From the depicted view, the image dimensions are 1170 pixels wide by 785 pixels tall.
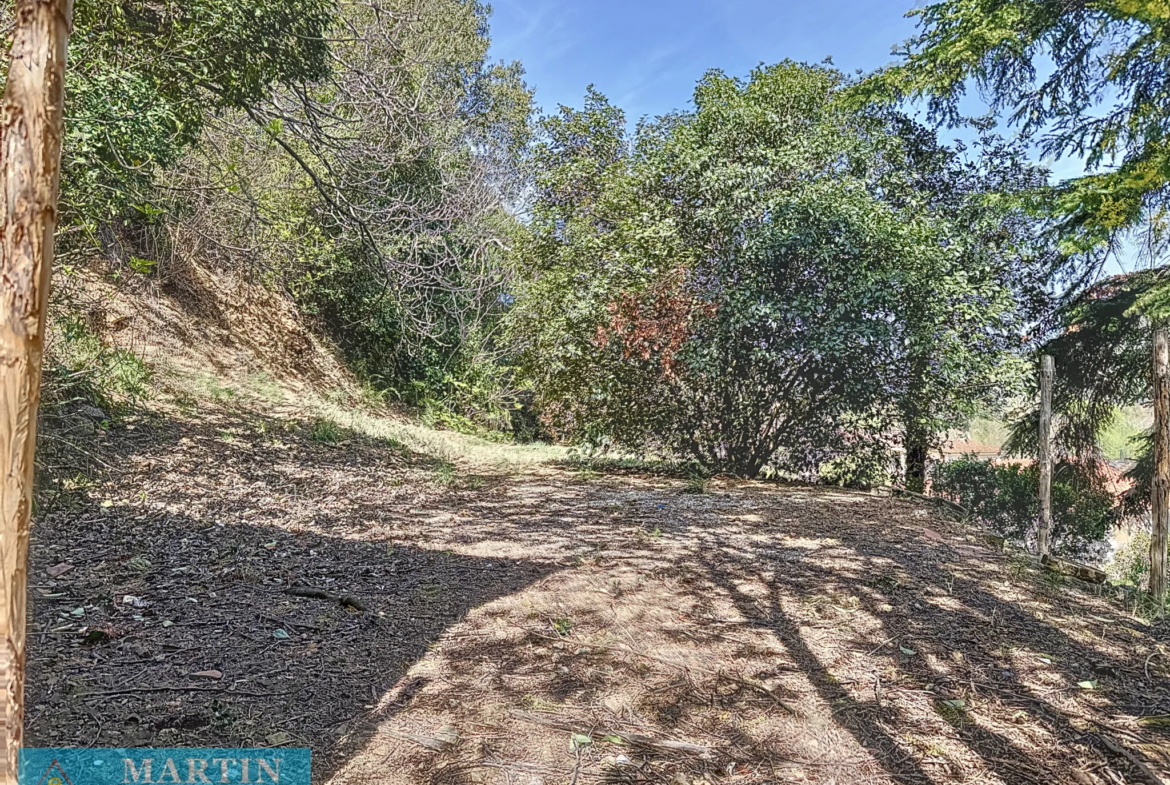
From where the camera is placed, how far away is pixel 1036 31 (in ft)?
28.1

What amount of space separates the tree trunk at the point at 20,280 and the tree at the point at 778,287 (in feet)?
24.1

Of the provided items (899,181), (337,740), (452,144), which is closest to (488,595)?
(337,740)

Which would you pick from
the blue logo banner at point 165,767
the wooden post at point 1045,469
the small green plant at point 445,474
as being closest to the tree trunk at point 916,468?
the wooden post at point 1045,469

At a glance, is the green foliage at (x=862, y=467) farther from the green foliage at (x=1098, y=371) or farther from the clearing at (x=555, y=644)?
the clearing at (x=555, y=644)

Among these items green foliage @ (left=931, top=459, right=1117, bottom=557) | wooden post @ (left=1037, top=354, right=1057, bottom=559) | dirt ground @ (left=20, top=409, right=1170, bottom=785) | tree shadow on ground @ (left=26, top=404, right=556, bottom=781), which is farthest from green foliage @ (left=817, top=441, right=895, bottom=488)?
tree shadow on ground @ (left=26, top=404, right=556, bottom=781)

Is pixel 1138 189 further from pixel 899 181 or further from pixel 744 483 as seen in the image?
pixel 744 483

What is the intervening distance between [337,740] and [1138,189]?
909cm

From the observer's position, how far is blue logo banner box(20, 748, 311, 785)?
64.5 inches

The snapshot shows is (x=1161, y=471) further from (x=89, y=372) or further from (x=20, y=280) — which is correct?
(x=89, y=372)

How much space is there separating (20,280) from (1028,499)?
1180 centimetres

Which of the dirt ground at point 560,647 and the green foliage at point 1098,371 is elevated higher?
the green foliage at point 1098,371

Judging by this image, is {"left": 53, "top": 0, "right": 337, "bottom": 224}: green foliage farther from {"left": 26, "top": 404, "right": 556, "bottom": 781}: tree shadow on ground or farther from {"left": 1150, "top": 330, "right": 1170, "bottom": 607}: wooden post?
{"left": 1150, "top": 330, "right": 1170, "bottom": 607}: wooden post

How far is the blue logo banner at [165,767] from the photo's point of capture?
164 cm

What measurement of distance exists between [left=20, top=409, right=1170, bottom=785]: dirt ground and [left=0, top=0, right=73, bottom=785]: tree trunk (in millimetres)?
953
